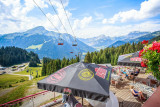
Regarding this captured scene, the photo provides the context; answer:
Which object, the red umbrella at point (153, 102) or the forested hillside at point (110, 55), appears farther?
the forested hillside at point (110, 55)


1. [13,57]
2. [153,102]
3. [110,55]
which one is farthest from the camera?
[13,57]

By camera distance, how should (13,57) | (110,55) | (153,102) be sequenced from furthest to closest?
(13,57)
(110,55)
(153,102)

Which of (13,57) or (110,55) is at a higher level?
(110,55)

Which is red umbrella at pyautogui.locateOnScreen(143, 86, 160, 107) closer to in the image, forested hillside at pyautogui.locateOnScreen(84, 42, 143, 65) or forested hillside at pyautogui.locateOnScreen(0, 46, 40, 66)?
forested hillside at pyautogui.locateOnScreen(84, 42, 143, 65)

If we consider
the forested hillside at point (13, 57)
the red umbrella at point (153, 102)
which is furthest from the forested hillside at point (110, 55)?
the forested hillside at point (13, 57)

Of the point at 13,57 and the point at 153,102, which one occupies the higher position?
the point at 153,102

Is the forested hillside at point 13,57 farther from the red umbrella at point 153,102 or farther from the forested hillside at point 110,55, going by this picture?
the red umbrella at point 153,102

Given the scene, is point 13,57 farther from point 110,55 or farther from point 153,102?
point 153,102

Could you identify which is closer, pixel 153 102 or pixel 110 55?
pixel 153 102

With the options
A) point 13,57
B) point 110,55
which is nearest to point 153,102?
point 110,55

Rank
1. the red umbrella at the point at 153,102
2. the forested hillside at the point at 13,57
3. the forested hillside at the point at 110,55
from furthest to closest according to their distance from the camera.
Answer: the forested hillside at the point at 13,57 < the forested hillside at the point at 110,55 < the red umbrella at the point at 153,102

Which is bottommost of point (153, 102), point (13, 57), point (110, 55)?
point (13, 57)

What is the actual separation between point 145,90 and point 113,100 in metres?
3.08

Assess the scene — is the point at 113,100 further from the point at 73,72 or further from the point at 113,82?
the point at 113,82
